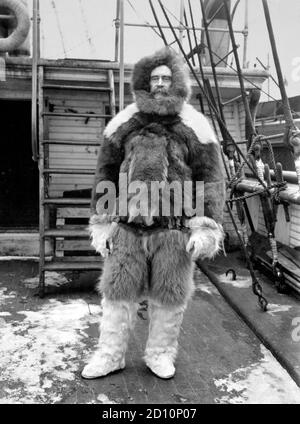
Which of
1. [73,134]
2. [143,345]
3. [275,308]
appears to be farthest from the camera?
[73,134]

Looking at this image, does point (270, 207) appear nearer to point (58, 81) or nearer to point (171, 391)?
point (171, 391)

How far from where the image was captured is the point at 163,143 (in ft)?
9.61

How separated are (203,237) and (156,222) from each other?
1.11ft

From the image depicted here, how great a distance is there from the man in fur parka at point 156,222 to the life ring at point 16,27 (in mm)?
3185

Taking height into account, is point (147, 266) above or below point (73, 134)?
below

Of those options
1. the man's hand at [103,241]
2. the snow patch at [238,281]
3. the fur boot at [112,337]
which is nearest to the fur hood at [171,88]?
the man's hand at [103,241]

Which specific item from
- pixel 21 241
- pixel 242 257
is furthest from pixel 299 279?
pixel 21 241

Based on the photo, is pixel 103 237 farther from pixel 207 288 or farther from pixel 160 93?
pixel 207 288

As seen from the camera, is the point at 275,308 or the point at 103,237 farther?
the point at 275,308

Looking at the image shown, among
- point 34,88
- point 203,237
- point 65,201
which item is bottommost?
point 203,237

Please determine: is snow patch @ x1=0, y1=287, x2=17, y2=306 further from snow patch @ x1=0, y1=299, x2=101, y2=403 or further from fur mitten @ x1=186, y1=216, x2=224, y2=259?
fur mitten @ x1=186, y1=216, x2=224, y2=259

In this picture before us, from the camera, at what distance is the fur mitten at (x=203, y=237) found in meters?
2.90

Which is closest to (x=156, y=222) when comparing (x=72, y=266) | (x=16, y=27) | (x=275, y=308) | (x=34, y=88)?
(x=72, y=266)

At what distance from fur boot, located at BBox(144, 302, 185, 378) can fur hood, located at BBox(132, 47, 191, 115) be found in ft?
4.49
